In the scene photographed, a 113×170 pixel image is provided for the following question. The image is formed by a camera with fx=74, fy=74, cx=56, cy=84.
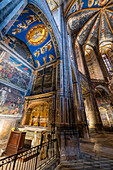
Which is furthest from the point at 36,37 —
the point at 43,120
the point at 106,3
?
the point at 106,3

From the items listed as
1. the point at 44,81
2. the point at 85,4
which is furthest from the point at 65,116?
the point at 85,4

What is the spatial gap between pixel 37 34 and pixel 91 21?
1213 centimetres

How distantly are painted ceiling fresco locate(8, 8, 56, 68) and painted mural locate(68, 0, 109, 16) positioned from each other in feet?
21.4

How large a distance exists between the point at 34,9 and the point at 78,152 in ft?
29.0

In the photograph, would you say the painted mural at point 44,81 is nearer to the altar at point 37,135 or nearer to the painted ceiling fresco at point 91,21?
the altar at point 37,135

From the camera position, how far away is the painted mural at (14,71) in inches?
226

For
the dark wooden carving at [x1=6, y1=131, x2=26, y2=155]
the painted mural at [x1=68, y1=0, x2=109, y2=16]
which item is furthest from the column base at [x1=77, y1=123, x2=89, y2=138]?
the painted mural at [x1=68, y1=0, x2=109, y2=16]

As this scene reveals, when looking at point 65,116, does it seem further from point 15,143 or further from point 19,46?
point 19,46

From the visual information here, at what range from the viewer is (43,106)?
6.64 m

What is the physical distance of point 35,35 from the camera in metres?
7.14

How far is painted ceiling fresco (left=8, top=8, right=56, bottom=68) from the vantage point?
589 centimetres

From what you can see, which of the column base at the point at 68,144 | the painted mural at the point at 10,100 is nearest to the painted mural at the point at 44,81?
the painted mural at the point at 10,100

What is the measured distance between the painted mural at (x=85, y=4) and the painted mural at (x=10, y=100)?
1205 centimetres

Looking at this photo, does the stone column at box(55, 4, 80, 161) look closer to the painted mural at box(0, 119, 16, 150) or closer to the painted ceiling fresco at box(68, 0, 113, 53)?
the painted mural at box(0, 119, 16, 150)
